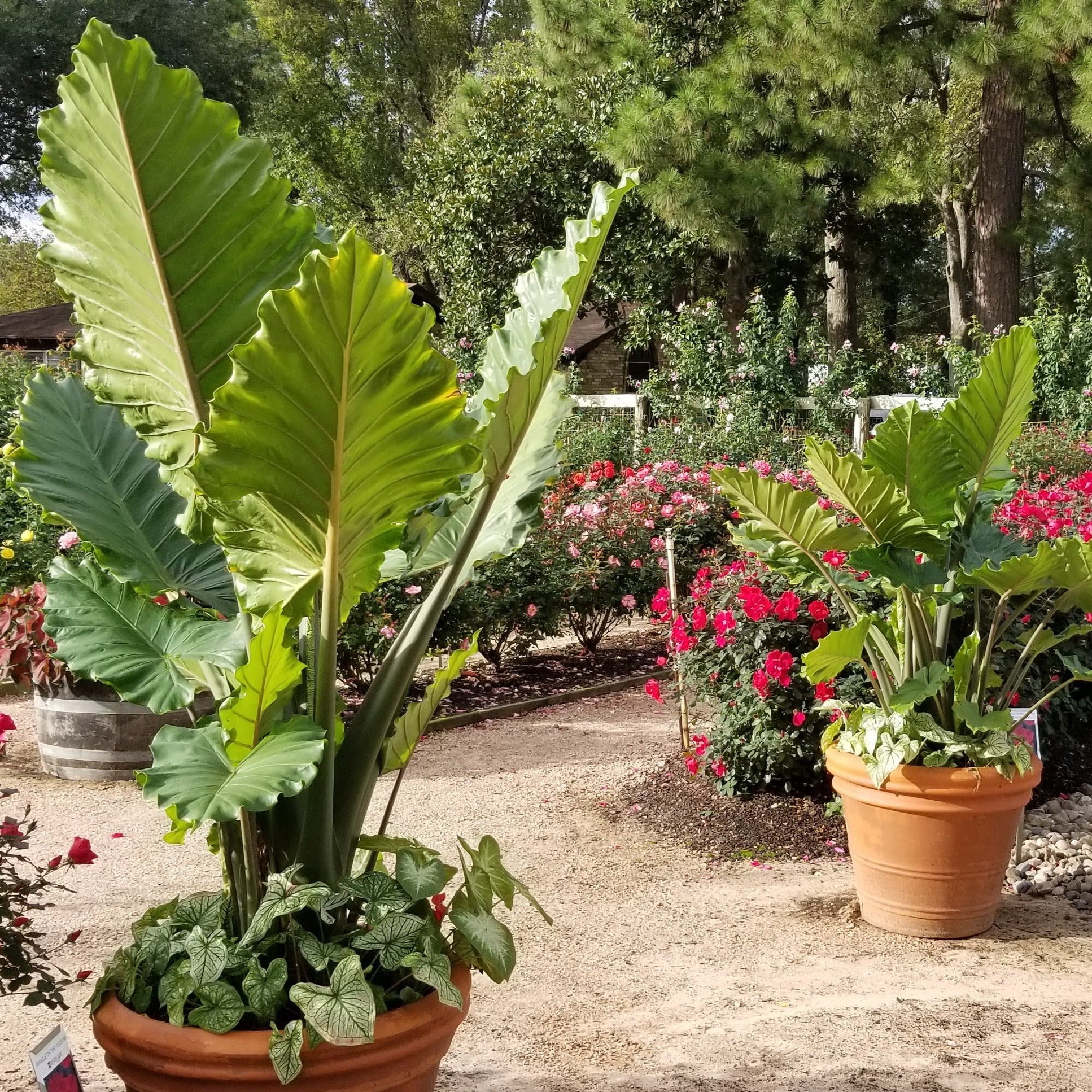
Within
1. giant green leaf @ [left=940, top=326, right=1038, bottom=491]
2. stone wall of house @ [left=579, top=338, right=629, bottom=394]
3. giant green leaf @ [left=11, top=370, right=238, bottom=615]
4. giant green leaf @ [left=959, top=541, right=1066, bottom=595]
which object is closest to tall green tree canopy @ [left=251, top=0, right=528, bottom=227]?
stone wall of house @ [left=579, top=338, right=629, bottom=394]

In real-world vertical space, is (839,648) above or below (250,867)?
below

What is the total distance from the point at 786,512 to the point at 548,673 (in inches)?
190

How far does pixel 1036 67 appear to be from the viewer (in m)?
12.2

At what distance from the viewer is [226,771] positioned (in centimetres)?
197

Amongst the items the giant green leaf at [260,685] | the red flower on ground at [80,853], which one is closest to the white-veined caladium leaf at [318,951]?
the giant green leaf at [260,685]

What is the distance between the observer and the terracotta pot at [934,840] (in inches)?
148

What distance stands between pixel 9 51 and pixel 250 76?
170 inches

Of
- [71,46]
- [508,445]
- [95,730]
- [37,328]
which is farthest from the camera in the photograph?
[37,328]

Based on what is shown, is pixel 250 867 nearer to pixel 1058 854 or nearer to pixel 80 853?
pixel 80 853

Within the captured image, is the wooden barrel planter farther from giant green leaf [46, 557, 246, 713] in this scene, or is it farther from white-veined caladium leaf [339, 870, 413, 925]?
white-veined caladium leaf [339, 870, 413, 925]

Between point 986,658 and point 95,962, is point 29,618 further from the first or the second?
point 986,658

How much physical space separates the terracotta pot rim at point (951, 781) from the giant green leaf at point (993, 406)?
96cm

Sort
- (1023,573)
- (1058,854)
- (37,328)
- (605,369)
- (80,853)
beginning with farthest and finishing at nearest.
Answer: (605,369) < (37,328) < (1058,854) < (1023,573) < (80,853)

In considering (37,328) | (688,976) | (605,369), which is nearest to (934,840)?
(688,976)
